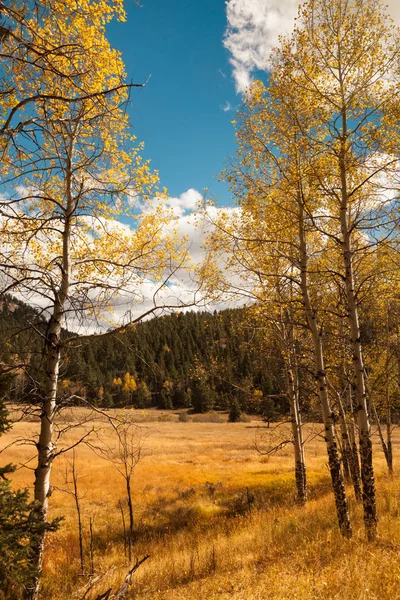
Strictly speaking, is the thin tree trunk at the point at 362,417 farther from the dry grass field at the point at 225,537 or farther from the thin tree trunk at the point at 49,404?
the thin tree trunk at the point at 49,404

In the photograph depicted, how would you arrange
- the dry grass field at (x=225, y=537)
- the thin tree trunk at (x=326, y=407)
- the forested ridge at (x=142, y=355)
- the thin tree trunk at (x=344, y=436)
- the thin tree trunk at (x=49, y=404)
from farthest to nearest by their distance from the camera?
the thin tree trunk at (x=344, y=436)
the thin tree trunk at (x=326, y=407)
the dry grass field at (x=225, y=537)
the thin tree trunk at (x=49, y=404)
the forested ridge at (x=142, y=355)

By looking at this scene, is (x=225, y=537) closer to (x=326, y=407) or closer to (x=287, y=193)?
(x=326, y=407)

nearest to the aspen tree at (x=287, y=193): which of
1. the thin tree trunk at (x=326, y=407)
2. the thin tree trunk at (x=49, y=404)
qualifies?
the thin tree trunk at (x=326, y=407)

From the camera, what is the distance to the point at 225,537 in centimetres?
1034

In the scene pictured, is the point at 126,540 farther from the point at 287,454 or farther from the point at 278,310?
the point at 287,454

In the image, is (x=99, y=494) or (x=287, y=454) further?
(x=287, y=454)

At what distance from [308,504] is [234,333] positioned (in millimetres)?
6874

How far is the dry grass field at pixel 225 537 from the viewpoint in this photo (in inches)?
195

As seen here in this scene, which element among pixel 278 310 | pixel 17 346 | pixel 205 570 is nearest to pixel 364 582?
pixel 205 570

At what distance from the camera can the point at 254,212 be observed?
8.34 metres

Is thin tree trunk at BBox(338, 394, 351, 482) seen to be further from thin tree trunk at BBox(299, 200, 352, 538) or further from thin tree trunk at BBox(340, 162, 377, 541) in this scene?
thin tree trunk at BBox(340, 162, 377, 541)

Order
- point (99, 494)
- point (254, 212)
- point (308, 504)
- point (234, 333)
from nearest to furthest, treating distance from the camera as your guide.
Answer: point (254, 212) → point (234, 333) → point (308, 504) → point (99, 494)

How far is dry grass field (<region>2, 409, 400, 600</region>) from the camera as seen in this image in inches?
195

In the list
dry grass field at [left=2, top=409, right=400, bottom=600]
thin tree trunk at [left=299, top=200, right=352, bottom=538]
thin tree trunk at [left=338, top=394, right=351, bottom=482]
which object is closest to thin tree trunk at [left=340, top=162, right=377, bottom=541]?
dry grass field at [left=2, top=409, right=400, bottom=600]
